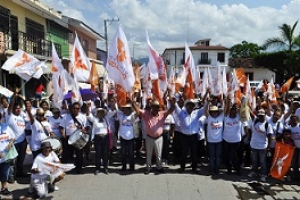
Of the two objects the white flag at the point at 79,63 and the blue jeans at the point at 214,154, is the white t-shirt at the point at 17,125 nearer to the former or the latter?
the white flag at the point at 79,63

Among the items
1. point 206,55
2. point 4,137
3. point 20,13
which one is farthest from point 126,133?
point 206,55

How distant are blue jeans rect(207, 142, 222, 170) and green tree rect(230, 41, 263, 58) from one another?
5488 centimetres

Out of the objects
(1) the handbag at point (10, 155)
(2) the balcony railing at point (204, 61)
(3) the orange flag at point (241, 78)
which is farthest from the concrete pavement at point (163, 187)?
(2) the balcony railing at point (204, 61)

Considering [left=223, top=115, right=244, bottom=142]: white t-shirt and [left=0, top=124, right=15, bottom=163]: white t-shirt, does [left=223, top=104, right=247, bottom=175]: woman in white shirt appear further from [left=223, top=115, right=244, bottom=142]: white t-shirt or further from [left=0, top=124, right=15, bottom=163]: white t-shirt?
[left=0, top=124, right=15, bottom=163]: white t-shirt

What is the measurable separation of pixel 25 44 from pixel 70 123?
11.7 m

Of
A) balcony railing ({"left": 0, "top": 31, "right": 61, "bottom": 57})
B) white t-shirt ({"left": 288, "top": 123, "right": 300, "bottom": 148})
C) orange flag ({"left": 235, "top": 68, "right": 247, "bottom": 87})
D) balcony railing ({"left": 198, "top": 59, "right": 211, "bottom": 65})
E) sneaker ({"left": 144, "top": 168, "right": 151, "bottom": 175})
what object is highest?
balcony railing ({"left": 198, "top": 59, "right": 211, "bottom": 65})

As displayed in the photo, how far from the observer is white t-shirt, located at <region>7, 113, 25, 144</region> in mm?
7035

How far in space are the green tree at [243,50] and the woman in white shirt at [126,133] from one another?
181 feet

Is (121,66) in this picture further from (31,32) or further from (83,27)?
(83,27)

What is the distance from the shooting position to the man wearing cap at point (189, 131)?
7977 millimetres

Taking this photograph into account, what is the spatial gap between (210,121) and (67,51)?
1982 cm

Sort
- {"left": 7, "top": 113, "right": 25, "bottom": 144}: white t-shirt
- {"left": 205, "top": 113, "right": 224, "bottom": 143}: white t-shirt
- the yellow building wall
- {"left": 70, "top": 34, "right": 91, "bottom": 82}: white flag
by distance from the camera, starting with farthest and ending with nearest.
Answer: the yellow building wall < {"left": 70, "top": 34, "right": 91, "bottom": 82}: white flag < {"left": 205, "top": 113, "right": 224, "bottom": 143}: white t-shirt < {"left": 7, "top": 113, "right": 25, "bottom": 144}: white t-shirt

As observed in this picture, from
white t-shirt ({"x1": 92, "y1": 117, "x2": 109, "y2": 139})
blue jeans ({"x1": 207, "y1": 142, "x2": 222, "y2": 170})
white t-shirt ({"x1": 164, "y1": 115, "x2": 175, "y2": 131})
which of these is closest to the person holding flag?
white t-shirt ({"x1": 164, "y1": 115, "x2": 175, "y2": 131})

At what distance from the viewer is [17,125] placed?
23.3 feet
